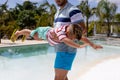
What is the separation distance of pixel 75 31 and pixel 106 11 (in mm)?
27228

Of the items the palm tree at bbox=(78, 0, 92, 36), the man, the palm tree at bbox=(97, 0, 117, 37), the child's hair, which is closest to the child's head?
the child's hair

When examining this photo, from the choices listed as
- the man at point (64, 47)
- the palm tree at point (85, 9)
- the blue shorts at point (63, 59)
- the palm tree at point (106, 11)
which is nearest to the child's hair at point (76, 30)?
the man at point (64, 47)

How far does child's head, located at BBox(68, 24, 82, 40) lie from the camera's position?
8.56 ft

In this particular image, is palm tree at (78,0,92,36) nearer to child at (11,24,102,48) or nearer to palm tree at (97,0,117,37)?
palm tree at (97,0,117,37)

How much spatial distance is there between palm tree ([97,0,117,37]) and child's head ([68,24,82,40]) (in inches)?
1045

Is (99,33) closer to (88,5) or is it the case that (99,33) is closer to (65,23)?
(88,5)

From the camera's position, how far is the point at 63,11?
2.85 meters

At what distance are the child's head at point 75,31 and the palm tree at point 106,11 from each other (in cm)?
2654

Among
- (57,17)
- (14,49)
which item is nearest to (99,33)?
(14,49)

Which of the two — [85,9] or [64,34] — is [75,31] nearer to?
[64,34]

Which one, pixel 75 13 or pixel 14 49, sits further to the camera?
pixel 14 49

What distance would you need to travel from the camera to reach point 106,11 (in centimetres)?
2916

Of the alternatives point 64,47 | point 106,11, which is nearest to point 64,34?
point 64,47

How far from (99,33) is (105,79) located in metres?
24.9
